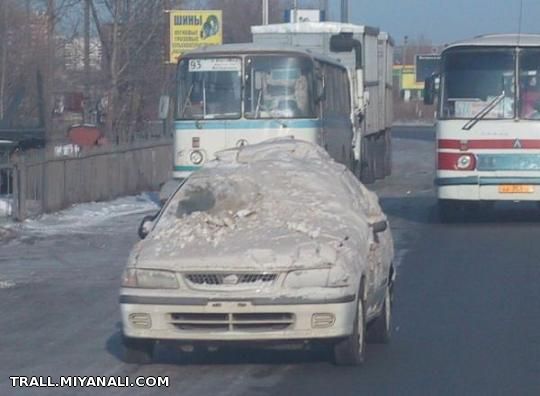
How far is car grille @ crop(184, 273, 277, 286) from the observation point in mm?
10680

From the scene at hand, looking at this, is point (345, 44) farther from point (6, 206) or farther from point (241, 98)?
point (6, 206)

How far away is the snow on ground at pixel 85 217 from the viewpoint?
2402cm

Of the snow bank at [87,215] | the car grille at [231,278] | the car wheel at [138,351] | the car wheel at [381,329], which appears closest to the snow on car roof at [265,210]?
the car grille at [231,278]

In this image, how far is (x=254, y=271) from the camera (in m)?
10.7

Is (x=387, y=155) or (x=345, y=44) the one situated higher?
(x=345, y=44)

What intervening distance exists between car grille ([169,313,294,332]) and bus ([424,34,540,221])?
44.5 ft

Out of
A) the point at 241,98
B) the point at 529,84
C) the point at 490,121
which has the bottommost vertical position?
the point at 490,121

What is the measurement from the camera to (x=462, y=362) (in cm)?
1144

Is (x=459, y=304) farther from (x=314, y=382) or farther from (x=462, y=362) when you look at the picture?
(x=314, y=382)

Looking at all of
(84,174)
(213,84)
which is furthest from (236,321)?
(84,174)

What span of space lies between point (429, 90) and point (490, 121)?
138 centimetres

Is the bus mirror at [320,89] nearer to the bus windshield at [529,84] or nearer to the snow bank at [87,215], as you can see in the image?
the bus windshield at [529,84]

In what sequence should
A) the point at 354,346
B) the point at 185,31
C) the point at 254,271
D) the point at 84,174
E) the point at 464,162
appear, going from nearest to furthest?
the point at 254,271 < the point at 354,346 < the point at 464,162 < the point at 84,174 < the point at 185,31

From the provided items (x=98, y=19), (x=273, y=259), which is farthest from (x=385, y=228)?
(x=98, y=19)
